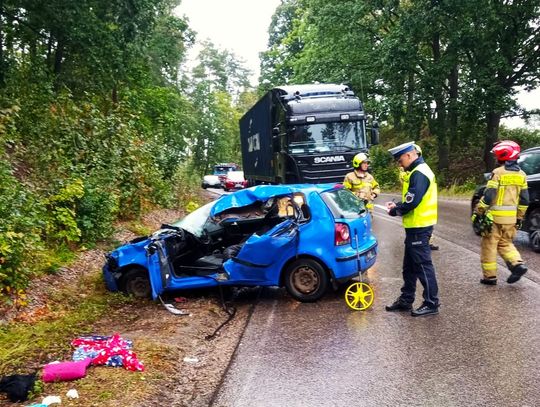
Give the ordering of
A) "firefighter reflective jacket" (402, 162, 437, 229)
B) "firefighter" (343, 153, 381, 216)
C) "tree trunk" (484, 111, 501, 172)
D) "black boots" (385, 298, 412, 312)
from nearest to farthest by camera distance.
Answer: "firefighter reflective jacket" (402, 162, 437, 229), "black boots" (385, 298, 412, 312), "firefighter" (343, 153, 381, 216), "tree trunk" (484, 111, 501, 172)

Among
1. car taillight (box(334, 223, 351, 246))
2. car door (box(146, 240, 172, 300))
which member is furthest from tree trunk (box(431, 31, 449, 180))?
car door (box(146, 240, 172, 300))

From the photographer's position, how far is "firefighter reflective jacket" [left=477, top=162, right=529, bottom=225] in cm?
712

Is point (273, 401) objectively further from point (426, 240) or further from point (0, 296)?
point (0, 296)

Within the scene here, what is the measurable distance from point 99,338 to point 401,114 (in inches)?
928

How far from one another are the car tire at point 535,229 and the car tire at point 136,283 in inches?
257

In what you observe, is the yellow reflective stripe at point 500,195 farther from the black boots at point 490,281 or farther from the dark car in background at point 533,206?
the dark car in background at point 533,206

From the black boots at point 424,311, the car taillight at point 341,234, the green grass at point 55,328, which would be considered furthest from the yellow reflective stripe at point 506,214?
the green grass at point 55,328

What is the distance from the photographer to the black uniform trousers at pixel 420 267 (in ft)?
20.0

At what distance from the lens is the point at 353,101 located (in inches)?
561

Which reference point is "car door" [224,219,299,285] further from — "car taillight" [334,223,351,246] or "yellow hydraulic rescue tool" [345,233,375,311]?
"yellow hydraulic rescue tool" [345,233,375,311]

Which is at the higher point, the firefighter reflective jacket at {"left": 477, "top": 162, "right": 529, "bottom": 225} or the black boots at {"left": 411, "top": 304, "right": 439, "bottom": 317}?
the firefighter reflective jacket at {"left": 477, "top": 162, "right": 529, "bottom": 225}

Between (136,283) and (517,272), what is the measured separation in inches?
200

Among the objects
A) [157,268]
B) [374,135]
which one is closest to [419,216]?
[157,268]

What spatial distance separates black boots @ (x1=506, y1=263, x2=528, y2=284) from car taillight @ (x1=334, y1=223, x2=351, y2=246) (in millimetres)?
2263
